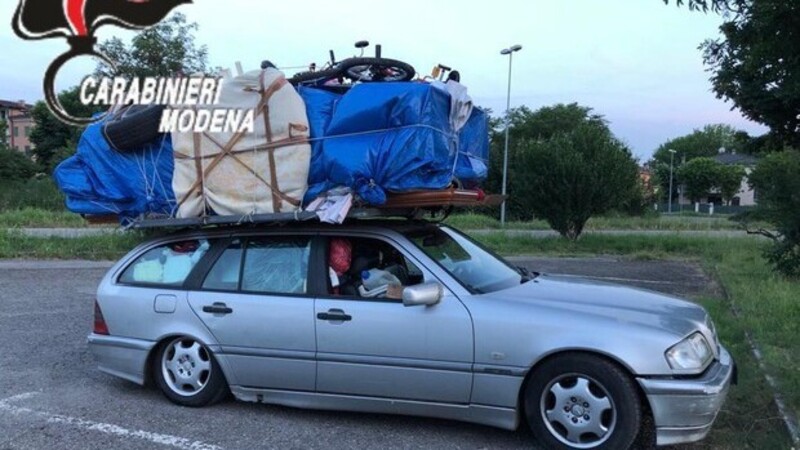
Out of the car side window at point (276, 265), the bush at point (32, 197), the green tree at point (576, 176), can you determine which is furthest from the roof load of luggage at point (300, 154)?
the bush at point (32, 197)

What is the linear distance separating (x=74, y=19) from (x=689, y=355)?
1142cm

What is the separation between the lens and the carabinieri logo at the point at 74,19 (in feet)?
37.3

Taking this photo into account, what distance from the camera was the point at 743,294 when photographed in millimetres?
9711

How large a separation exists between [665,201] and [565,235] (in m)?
84.9

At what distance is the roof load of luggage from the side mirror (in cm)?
67

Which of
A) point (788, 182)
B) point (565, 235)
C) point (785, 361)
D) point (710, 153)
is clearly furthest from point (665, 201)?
point (785, 361)

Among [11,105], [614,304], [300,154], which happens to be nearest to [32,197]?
[300,154]

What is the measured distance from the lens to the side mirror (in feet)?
14.3

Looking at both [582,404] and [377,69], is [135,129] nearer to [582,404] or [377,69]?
[377,69]

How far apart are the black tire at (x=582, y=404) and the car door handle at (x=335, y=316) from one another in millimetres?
1292

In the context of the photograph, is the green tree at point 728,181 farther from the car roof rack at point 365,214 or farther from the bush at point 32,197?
the car roof rack at point 365,214

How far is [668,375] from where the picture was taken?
4.00 metres

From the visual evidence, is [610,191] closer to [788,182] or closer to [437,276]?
[788,182]

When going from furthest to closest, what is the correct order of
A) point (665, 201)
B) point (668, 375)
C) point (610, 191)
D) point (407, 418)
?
point (665, 201) < point (610, 191) < point (407, 418) < point (668, 375)
